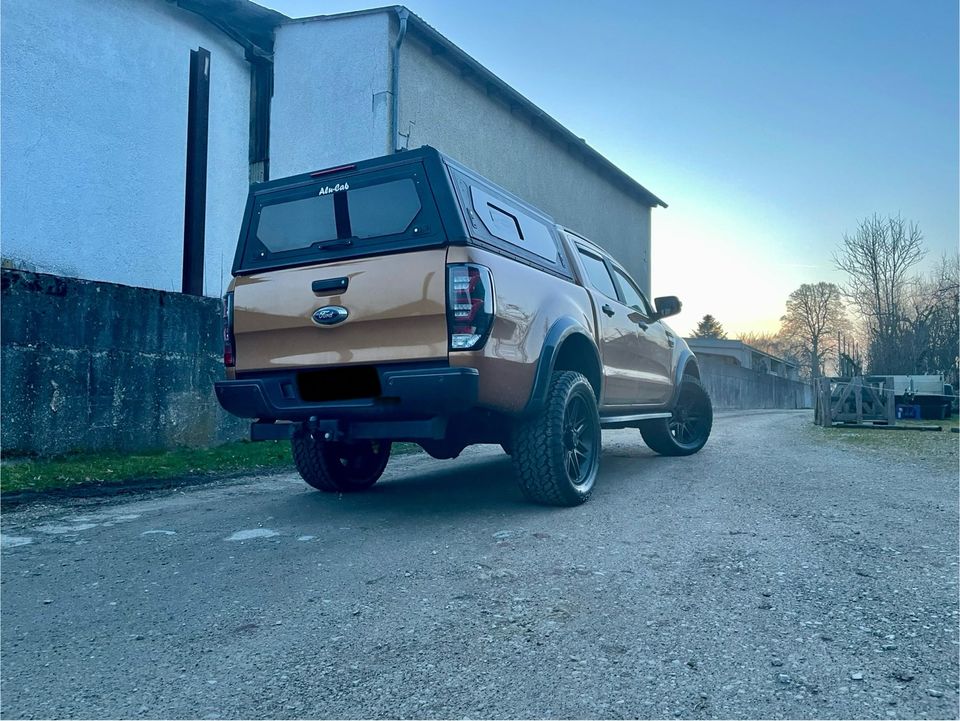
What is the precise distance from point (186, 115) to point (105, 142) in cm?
168

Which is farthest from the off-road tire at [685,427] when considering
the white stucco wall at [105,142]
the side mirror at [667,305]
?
the white stucco wall at [105,142]

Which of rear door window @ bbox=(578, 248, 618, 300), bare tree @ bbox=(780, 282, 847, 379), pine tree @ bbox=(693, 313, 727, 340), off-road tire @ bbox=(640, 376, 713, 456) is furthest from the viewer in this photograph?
pine tree @ bbox=(693, 313, 727, 340)

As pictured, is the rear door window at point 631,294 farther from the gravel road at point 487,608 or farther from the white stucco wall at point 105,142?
the white stucco wall at point 105,142

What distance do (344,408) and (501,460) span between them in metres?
3.64

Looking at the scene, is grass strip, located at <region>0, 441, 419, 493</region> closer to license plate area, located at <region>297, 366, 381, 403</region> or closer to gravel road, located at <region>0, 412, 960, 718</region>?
gravel road, located at <region>0, 412, 960, 718</region>

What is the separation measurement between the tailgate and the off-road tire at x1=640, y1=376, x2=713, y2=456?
4.04 meters

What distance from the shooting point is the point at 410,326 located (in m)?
3.84

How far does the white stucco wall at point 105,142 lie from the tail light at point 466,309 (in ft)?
26.2

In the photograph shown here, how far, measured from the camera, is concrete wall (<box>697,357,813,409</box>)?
29.4 metres

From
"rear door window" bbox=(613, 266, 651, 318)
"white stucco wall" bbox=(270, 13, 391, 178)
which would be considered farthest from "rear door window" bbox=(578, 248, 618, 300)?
"white stucco wall" bbox=(270, 13, 391, 178)

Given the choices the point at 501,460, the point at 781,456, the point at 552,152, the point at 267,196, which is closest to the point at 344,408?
the point at 267,196

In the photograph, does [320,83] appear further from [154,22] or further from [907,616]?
[907,616]

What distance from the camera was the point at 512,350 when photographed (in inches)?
159

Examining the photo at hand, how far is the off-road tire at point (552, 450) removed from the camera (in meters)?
4.28
